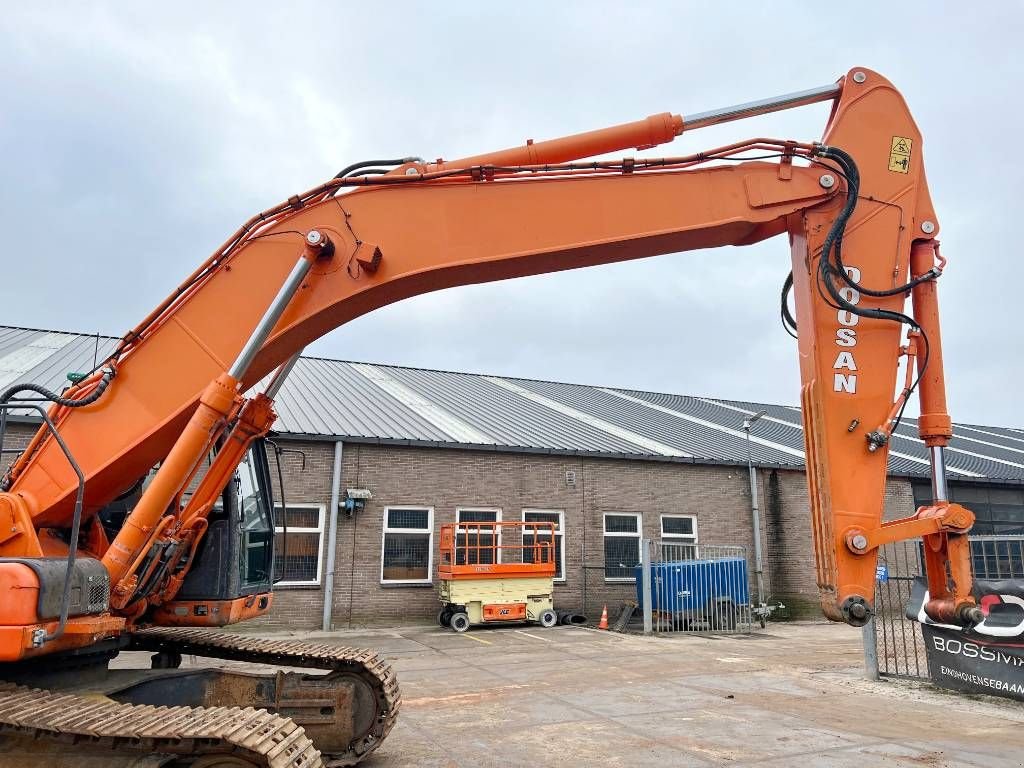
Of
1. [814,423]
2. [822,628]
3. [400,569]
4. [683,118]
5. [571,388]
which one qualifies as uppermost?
[571,388]

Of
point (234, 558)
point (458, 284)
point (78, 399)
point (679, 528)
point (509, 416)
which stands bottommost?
point (234, 558)

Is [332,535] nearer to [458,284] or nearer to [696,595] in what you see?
[696,595]

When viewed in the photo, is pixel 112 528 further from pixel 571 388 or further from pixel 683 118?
pixel 571 388

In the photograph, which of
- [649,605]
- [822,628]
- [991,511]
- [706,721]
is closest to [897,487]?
[991,511]

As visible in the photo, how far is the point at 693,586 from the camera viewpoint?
17.1 metres

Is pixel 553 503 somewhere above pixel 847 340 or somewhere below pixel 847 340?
below

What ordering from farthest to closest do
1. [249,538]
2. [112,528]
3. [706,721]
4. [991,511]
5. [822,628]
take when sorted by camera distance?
1. [991,511]
2. [822,628]
3. [706,721]
4. [249,538]
5. [112,528]

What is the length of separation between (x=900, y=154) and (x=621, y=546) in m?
16.0

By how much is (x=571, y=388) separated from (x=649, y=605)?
1234 cm

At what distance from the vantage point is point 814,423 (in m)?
4.91

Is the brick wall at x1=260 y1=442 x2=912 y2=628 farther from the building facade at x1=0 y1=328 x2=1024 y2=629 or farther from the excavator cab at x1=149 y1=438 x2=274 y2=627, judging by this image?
the excavator cab at x1=149 y1=438 x2=274 y2=627

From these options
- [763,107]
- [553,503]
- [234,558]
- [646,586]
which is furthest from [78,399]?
[553,503]

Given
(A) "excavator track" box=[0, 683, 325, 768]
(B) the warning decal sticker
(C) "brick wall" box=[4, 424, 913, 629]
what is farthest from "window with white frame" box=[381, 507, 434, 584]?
(B) the warning decal sticker

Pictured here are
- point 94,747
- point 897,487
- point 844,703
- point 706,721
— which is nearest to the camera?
point 94,747
